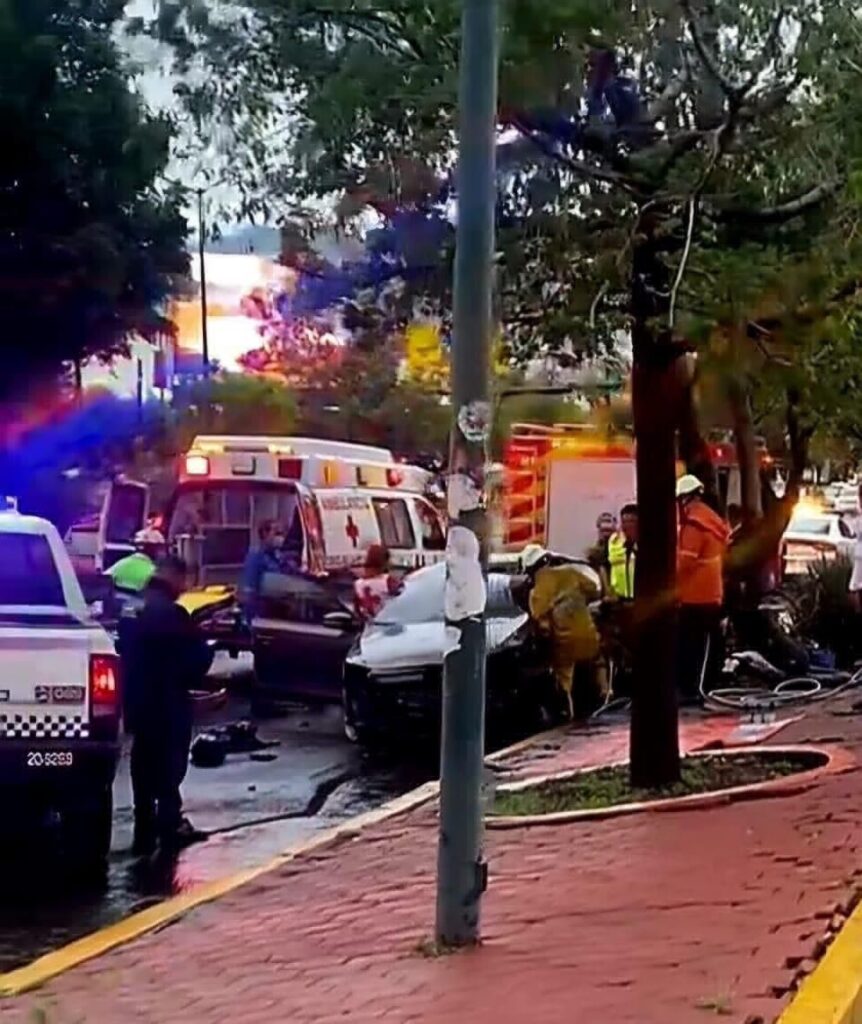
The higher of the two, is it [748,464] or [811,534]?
[748,464]

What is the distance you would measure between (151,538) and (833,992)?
1416 centimetres

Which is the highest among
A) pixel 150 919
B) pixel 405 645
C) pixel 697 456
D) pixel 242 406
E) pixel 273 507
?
pixel 242 406

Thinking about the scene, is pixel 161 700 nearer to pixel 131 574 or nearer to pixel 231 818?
pixel 231 818

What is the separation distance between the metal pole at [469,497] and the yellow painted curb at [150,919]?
1.51 m

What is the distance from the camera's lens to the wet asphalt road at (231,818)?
28.4 feet

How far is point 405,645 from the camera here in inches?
568

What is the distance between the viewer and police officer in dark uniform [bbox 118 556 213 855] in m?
10.3

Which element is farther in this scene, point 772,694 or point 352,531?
point 352,531

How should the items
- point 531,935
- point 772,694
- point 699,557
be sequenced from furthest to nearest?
point 772,694 < point 699,557 < point 531,935

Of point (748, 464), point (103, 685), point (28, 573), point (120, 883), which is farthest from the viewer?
point (748, 464)

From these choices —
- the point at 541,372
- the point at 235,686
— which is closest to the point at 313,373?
the point at 235,686

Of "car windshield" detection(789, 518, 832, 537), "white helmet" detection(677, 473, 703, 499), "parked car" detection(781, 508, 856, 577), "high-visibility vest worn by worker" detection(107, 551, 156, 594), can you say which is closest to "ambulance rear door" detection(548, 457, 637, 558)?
"parked car" detection(781, 508, 856, 577)

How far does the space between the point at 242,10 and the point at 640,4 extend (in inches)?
86.2

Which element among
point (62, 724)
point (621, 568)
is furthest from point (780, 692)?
point (62, 724)
